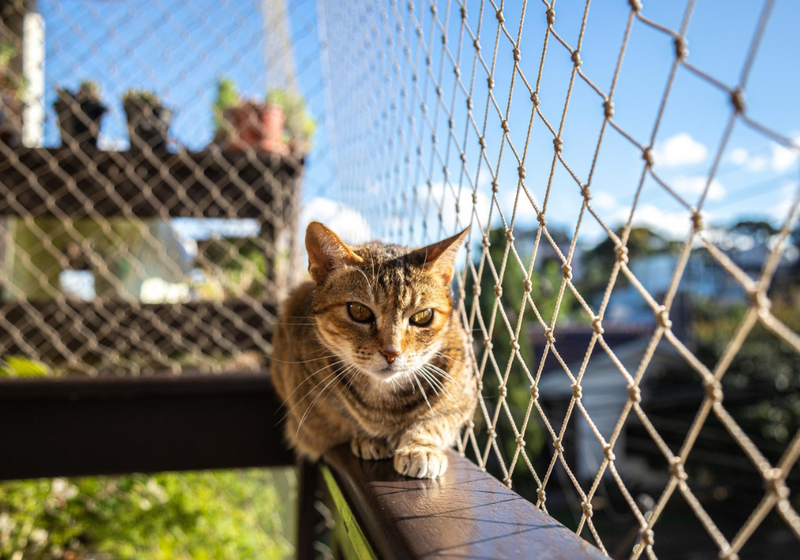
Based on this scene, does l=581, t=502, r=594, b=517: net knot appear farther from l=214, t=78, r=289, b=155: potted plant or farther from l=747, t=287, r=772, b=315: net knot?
l=214, t=78, r=289, b=155: potted plant

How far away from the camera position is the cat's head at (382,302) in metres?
0.74

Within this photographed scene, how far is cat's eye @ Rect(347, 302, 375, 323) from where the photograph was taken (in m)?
0.79

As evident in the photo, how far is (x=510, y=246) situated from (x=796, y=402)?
5.86 metres

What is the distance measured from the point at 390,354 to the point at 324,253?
23 cm

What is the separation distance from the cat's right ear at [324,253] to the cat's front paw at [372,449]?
277 millimetres

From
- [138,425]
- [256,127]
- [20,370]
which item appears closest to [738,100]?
[138,425]

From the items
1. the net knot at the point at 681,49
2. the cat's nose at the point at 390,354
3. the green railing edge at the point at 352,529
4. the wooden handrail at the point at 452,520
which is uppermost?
the net knot at the point at 681,49

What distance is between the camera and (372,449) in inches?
30.6

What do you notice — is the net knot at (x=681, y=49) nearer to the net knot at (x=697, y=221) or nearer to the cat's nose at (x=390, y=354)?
the net knot at (x=697, y=221)

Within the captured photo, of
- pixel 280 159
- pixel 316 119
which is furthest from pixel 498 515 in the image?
pixel 316 119

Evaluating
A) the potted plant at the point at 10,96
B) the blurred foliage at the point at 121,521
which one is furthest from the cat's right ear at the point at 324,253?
the potted plant at the point at 10,96

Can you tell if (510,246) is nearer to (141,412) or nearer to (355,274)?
(355,274)

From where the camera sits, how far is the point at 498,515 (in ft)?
1.53

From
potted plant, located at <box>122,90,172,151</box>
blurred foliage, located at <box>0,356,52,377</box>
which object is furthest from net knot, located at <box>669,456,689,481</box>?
potted plant, located at <box>122,90,172,151</box>
